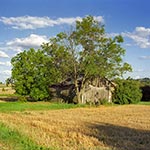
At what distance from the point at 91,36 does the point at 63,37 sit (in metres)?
4.36

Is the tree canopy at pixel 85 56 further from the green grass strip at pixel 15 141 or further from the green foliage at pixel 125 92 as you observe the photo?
the green grass strip at pixel 15 141

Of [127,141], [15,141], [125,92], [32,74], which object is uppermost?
[32,74]

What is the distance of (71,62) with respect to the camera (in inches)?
2290

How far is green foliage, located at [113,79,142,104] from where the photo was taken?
6406 cm

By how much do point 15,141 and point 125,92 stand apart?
50160mm

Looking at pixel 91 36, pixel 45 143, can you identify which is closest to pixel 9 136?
pixel 45 143

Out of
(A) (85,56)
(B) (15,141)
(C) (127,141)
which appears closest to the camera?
(B) (15,141)

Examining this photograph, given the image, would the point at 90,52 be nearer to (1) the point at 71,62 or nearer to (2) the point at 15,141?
(1) the point at 71,62

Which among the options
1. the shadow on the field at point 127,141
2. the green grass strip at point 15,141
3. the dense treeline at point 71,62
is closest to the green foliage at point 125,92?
the dense treeline at point 71,62

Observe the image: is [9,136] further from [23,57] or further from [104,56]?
[23,57]

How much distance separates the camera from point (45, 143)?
1509 cm

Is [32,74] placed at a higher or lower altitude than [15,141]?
higher

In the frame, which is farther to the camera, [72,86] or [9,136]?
[72,86]

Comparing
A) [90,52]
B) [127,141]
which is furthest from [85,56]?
[127,141]
